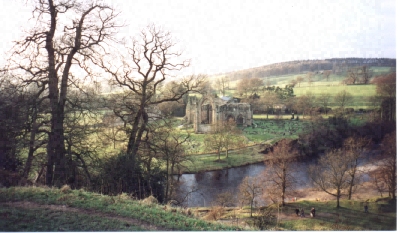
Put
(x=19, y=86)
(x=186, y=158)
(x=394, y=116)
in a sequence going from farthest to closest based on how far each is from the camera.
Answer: (x=186, y=158)
(x=19, y=86)
(x=394, y=116)

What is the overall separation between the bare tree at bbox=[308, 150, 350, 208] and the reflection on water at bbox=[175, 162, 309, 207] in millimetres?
232

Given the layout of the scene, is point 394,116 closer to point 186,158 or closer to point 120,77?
point 186,158

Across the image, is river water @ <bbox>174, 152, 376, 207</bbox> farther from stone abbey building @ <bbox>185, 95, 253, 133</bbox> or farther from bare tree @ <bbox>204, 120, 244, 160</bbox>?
stone abbey building @ <bbox>185, 95, 253, 133</bbox>

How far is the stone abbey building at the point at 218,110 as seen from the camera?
5.92 metres

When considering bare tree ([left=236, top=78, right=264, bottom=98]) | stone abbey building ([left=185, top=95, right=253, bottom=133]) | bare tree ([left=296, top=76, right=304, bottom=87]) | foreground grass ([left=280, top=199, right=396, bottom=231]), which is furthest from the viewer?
stone abbey building ([left=185, top=95, right=253, bottom=133])

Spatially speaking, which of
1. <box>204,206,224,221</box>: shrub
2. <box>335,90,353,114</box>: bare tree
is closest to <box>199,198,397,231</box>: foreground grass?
<box>204,206,224,221</box>: shrub

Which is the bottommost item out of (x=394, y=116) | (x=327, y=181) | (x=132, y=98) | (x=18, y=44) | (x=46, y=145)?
(x=327, y=181)

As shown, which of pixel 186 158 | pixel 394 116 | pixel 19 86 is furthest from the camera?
pixel 186 158

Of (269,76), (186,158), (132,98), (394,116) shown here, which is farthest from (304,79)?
(132,98)

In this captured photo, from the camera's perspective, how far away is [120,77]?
5.77m

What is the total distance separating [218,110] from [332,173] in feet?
8.02

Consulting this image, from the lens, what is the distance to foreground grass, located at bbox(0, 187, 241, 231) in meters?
4.25

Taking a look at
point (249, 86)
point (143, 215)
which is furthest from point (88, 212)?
point (249, 86)

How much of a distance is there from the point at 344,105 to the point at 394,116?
844mm
